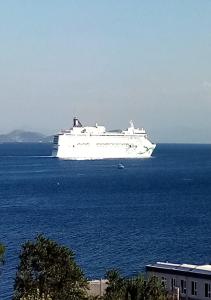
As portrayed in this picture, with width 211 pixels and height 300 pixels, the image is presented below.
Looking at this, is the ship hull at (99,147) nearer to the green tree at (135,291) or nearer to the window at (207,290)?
the window at (207,290)

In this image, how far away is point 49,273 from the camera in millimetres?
22469

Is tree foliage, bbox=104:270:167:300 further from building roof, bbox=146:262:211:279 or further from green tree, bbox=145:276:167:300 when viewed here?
building roof, bbox=146:262:211:279

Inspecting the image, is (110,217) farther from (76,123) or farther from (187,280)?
(76,123)

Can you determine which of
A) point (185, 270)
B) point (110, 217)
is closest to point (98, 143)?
point (110, 217)

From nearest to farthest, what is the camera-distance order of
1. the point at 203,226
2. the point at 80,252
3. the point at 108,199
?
the point at 80,252 < the point at 203,226 < the point at 108,199

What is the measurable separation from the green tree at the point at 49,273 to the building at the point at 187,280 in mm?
5611

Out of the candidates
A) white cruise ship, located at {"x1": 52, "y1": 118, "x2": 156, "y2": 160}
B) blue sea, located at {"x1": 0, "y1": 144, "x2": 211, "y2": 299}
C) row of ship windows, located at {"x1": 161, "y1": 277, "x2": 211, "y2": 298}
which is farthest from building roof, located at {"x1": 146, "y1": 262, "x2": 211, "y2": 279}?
white cruise ship, located at {"x1": 52, "y1": 118, "x2": 156, "y2": 160}

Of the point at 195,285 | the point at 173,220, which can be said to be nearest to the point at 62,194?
the point at 173,220

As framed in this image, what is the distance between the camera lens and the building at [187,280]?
26.7 metres

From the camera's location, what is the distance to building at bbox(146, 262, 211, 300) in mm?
26698

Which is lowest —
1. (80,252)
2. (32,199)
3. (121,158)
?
(80,252)

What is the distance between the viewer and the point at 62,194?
8988 cm

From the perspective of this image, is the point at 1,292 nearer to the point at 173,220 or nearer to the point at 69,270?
the point at 69,270

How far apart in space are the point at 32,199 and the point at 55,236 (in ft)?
98.9
